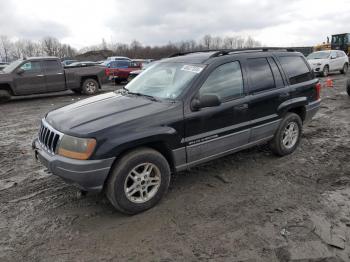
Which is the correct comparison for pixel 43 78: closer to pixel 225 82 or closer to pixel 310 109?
pixel 225 82

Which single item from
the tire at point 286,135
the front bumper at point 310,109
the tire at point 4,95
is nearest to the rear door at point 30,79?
the tire at point 4,95

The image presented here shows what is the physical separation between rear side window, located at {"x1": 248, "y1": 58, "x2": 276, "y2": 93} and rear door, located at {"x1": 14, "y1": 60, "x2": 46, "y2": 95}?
35.6 ft

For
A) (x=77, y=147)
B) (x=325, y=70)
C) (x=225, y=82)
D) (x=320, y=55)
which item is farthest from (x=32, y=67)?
(x=320, y=55)

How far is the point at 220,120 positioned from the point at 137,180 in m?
1.36

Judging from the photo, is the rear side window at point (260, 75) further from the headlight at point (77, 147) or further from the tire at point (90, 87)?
the tire at point (90, 87)

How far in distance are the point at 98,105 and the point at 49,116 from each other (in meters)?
0.66

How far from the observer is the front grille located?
3.51 m

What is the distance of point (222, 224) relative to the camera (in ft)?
11.1

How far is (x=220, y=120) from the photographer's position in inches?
162

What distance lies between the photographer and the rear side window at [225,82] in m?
4.08

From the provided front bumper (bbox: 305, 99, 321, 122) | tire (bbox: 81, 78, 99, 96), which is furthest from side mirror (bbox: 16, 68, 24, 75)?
front bumper (bbox: 305, 99, 321, 122)

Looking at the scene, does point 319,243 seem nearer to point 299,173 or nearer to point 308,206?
point 308,206

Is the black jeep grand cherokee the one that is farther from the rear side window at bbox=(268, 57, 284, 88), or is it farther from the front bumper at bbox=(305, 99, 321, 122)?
the front bumper at bbox=(305, 99, 321, 122)

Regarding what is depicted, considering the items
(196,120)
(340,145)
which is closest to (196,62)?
(196,120)
